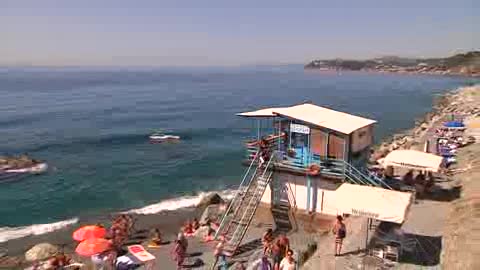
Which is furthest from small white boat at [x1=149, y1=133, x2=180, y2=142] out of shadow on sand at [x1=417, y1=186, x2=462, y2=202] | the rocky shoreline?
shadow on sand at [x1=417, y1=186, x2=462, y2=202]

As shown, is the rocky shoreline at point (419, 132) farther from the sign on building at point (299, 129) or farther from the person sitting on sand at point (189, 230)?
the person sitting on sand at point (189, 230)

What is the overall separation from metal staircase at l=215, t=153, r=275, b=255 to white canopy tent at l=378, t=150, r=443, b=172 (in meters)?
5.69

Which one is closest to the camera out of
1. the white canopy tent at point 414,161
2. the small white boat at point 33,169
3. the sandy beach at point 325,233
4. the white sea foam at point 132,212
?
the sandy beach at point 325,233

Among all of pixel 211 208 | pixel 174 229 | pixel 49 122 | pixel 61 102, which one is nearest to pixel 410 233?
pixel 211 208

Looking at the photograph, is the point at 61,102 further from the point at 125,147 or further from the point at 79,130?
the point at 125,147

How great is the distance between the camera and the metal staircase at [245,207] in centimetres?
1967

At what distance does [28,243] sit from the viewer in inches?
948

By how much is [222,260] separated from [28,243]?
1286 centimetres

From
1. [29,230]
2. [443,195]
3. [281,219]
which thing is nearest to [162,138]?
[29,230]

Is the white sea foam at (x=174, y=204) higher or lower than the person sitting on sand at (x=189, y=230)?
lower

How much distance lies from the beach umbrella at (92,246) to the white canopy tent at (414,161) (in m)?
13.1

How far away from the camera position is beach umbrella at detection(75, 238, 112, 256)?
1774cm

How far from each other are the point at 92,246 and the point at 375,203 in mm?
10812

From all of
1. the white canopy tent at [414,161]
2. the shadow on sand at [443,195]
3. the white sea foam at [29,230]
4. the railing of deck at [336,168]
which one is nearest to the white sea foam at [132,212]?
the white sea foam at [29,230]
